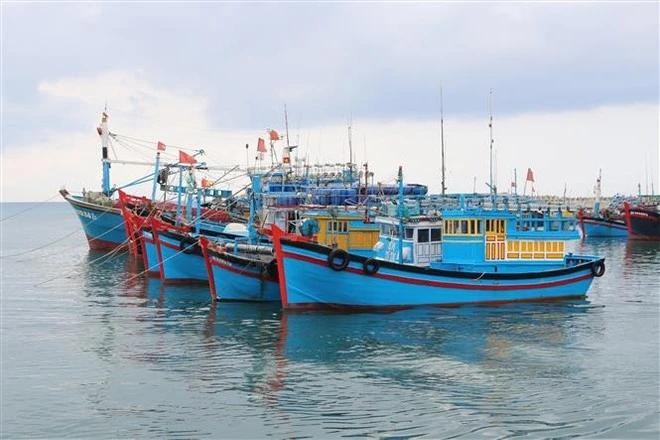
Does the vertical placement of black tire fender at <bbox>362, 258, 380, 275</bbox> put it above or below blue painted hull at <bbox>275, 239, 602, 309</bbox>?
above

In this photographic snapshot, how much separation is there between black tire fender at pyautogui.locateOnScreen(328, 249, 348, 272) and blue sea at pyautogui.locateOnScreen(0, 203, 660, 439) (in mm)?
1814

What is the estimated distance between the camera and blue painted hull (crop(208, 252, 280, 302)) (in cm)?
3562

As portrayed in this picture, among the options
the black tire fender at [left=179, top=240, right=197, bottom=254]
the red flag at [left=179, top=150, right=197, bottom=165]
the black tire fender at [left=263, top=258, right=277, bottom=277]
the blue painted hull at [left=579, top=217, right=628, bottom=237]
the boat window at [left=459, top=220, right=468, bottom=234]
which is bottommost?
the blue painted hull at [left=579, top=217, right=628, bottom=237]

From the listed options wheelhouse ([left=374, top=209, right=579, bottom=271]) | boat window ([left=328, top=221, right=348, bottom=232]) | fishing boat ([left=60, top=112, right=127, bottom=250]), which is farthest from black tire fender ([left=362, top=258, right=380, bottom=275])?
fishing boat ([left=60, top=112, right=127, bottom=250])

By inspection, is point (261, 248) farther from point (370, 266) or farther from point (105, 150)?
point (105, 150)

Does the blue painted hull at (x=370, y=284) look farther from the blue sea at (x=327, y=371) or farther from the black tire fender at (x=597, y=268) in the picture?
the black tire fender at (x=597, y=268)

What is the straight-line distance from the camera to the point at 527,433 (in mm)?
17859

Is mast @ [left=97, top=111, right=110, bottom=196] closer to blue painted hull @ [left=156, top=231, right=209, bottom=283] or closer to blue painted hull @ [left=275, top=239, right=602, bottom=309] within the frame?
blue painted hull @ [left=156, top=231, right=209, bottom=283]

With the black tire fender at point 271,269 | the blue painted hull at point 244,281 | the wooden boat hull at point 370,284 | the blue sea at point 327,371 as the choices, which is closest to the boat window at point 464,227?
the wooden boat hull at point 370,284

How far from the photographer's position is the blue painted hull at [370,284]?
3164 cm

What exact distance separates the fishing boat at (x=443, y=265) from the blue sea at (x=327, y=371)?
811mm

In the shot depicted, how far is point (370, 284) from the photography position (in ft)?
105

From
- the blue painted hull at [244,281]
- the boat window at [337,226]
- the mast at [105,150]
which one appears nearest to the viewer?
the blue painted hull at [244,281]

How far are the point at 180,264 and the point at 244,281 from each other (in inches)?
362
